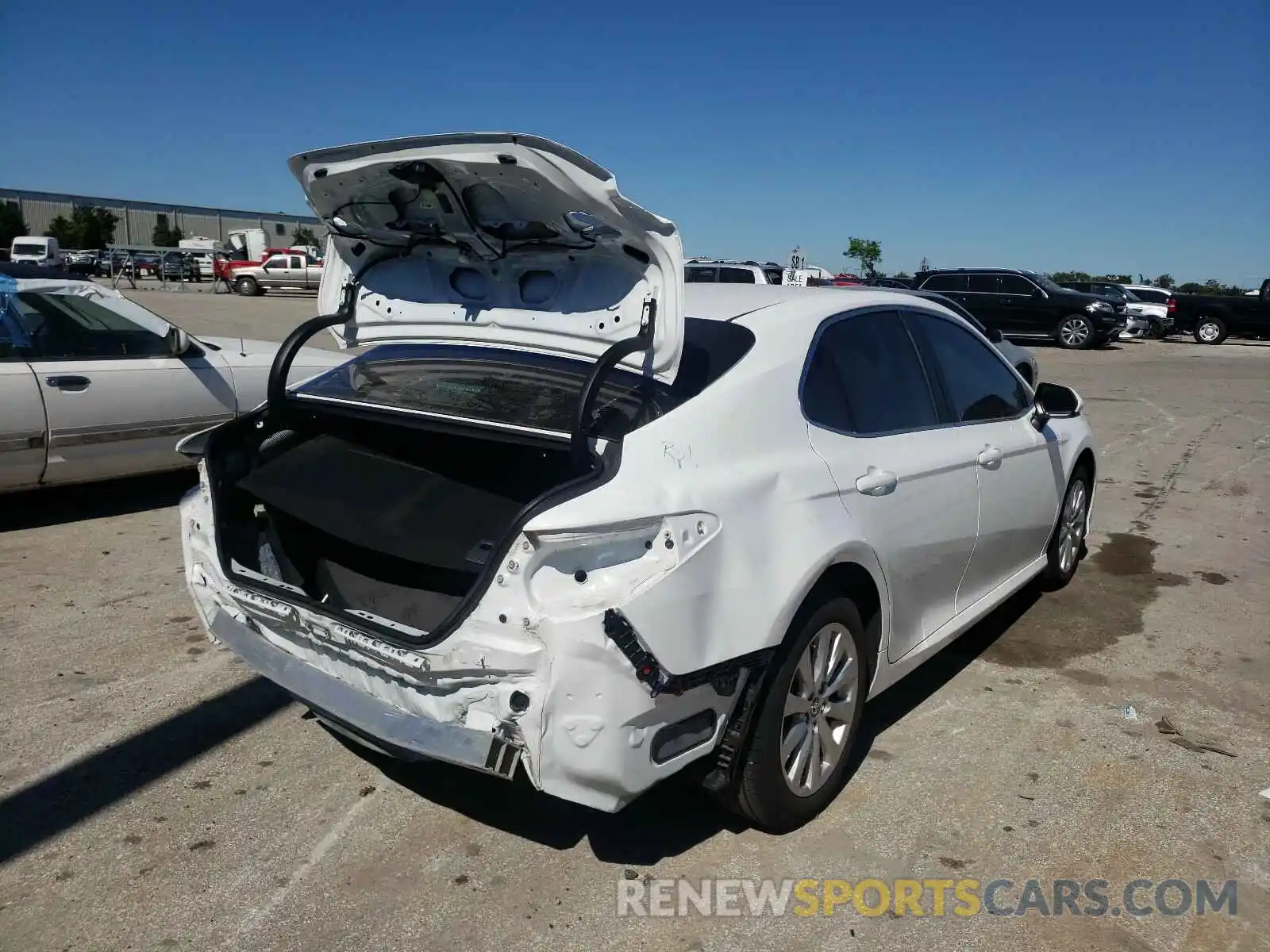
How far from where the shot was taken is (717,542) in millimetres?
2656

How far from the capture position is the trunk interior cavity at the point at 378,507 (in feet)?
10.4

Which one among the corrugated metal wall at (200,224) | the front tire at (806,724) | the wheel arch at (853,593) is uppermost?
the corrugated metal wall at (200,224)

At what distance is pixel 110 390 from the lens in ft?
20.9

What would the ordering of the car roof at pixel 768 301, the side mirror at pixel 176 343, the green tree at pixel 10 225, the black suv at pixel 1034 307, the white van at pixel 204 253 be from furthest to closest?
the green tree at pixel 10 225
the white van at pixel 204 253
the black suv at pixel 1034 307
the side mirror at pixel 176 343
the car roof at pixel 768 301

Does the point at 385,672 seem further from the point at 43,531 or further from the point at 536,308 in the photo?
the point at 43,531

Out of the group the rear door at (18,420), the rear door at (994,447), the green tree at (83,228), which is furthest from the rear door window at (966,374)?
the green tree at (83,228)

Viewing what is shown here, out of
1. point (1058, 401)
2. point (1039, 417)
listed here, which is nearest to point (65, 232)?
point (1058, 401)

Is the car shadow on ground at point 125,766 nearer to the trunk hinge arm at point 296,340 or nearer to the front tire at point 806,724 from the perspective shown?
the trunk hinge arm at point 296,340

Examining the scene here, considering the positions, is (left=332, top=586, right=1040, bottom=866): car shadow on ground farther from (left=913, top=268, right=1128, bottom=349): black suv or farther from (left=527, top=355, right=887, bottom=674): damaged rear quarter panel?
(left=913, top=268, right=1128, bottom=349): black suv

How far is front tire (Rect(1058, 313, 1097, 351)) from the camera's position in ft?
75.4

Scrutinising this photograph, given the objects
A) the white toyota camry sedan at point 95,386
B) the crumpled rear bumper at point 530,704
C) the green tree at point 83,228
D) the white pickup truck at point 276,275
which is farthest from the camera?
the green tree at point 83,228

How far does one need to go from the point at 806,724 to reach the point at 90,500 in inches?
231

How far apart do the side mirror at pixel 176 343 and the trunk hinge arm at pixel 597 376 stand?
4797 mm

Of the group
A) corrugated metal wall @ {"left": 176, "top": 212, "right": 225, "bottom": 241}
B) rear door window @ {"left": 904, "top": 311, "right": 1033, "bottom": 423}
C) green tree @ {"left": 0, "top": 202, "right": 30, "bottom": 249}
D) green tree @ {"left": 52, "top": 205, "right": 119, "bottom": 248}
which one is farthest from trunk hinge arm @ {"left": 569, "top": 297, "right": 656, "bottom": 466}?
corrugated metal wall @ {"left": 176, "top": 212, "right": 225, "bottom": 241}
